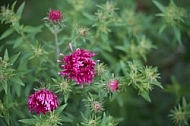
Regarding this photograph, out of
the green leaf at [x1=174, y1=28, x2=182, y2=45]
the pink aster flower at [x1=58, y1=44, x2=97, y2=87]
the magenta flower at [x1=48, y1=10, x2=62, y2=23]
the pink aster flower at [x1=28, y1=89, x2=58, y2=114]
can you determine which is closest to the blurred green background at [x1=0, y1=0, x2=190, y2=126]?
the green leaf at [x1=174, y1=28, x2=182, y2=45]

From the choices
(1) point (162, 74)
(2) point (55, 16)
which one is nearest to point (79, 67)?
(2) point (55, 16)

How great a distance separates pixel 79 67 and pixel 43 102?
0.22 metres

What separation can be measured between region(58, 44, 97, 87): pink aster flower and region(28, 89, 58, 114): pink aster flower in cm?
13

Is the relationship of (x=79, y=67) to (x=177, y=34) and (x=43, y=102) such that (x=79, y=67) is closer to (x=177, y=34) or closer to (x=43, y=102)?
(x=43, y=102)

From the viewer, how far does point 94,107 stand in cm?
174

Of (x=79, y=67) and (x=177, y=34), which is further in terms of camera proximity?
(x=177, y=34)

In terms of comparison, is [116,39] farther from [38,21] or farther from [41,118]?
[41,118]

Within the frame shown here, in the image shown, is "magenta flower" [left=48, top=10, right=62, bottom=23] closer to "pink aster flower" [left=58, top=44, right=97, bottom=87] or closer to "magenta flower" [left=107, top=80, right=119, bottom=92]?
"pink aster flower" [left=58, top=44, right=97, bottom=87]

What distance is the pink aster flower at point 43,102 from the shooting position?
167cm

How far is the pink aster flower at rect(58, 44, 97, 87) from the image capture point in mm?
1737

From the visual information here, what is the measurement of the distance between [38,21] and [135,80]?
51.3 inches

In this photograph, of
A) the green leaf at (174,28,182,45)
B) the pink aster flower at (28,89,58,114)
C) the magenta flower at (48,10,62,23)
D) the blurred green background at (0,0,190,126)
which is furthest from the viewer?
the blurred green background at (0,0,190,126)

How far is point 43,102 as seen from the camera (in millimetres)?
1670

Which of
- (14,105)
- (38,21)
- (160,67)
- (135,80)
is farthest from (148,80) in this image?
(38,21)
